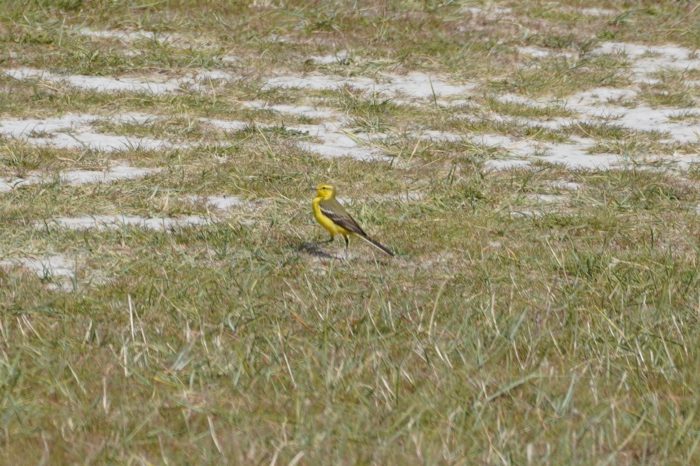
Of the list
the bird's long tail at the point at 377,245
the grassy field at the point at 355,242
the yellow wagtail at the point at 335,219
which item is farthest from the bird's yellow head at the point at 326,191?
the bird's long tail at the point at 377,245

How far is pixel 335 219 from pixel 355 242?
592 millimetres

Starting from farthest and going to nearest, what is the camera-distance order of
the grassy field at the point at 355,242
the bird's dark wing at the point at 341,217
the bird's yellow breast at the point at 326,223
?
the bird's yellow breast at the point at 326,223 → the bird's dark wing at the point at 341,217 → the grassy field at the point at 355,242

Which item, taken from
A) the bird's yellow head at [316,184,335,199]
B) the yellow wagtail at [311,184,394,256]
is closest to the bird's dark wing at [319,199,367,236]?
the yellow wagtail at [311,184,394,256]

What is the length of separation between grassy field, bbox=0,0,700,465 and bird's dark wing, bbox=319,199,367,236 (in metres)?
0.24

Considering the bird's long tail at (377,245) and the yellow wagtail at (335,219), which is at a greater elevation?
the yellow wagtail at (335,219)

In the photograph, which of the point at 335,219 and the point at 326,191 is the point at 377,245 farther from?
the point at 326,191

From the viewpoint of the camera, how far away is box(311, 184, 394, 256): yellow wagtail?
28.7 ft

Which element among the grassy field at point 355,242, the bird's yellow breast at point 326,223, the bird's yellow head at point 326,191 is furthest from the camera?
the bird's yellow head at point 326,191

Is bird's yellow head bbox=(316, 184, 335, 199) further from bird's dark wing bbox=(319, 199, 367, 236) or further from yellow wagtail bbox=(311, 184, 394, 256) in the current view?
bird's dark wing bbox=(319, 199, 367, 236)

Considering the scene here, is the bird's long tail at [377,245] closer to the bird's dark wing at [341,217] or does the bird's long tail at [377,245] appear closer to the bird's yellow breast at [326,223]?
the bird's dark wing at [341,217]

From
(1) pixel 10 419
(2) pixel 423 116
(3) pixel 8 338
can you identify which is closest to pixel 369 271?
(3) pixel 8 338

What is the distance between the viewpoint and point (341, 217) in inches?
344

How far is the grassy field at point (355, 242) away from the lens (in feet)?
17.8

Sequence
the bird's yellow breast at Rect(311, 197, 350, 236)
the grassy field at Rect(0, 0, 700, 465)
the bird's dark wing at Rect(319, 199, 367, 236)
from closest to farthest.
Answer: the grassy field at Rect(0, 0, 700, 465) < the bird's dark wing at Rect(319, 199, 367, 236) < the bird's yellow breast at Rect(311, 197, 350, 236)
